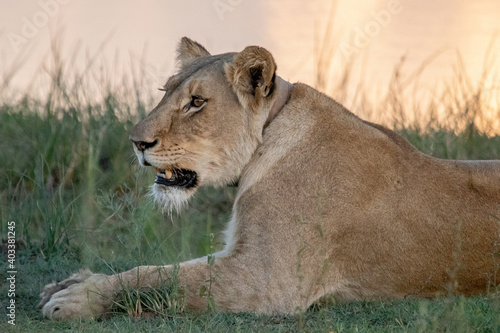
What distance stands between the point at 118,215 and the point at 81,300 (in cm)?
47

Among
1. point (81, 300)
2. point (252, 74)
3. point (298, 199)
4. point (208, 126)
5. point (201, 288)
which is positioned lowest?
point (81, 300)

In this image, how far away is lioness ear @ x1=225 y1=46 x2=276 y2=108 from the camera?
413 centimetres

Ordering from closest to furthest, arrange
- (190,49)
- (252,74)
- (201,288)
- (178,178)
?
(201,288)
(252,74)
(178,178)
(190,49)

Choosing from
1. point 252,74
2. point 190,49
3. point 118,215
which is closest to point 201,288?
point 118,215

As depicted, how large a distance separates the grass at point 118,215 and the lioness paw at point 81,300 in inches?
2.9

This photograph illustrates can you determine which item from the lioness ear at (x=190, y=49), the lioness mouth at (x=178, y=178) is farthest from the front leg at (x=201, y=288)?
the lioness ear at (x=190, y=49)

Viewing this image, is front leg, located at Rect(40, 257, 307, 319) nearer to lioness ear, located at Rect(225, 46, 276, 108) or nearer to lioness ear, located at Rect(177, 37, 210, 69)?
lioness ear, located at Rect(225, 46, 276, 108)

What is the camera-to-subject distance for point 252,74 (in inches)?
167

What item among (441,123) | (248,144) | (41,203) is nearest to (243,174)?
(248,144)

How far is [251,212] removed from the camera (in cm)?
404

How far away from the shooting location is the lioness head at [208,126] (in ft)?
13.8

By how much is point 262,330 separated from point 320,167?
1103 millimetres

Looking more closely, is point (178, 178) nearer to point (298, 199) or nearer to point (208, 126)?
point (208, 126)

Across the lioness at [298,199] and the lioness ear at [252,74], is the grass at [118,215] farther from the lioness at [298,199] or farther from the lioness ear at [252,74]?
A: the lioness ear at [252,74]
